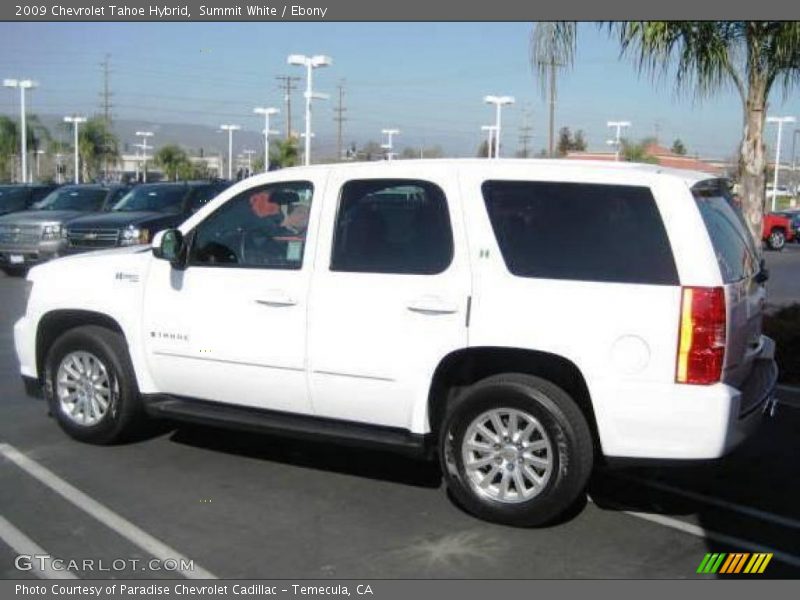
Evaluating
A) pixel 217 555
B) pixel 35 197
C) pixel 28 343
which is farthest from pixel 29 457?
pixel 35 197

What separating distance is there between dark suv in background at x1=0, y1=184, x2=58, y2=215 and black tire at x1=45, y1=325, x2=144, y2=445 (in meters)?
17.7

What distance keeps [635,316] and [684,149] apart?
238 feet

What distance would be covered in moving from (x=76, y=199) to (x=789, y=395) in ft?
53.1

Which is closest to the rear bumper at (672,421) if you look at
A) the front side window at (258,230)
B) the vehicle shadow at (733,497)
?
the vehicle shadow at (733,497)

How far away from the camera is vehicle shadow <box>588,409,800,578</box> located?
489 cm

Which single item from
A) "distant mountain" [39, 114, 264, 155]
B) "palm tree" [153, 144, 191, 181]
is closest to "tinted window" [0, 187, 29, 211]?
"palm tree" [153, 144, 191, 181]

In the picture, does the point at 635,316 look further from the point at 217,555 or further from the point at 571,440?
the point at 217,555

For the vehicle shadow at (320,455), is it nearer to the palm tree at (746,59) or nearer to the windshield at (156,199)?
the palm tree at (746,59)

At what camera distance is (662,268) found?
4.78 meters

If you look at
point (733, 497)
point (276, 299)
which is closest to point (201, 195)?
point (276, 299)

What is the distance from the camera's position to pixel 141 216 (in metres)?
16.1

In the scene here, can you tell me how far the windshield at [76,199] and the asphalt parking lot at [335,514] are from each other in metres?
13.9

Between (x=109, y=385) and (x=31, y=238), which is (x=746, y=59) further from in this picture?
(x=31, y=238)

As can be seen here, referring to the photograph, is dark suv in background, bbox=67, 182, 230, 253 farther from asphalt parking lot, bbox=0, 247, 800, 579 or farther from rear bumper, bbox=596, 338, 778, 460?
rear bumper, bbox=596, 338, 778, 460
